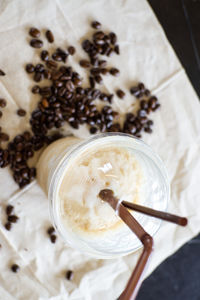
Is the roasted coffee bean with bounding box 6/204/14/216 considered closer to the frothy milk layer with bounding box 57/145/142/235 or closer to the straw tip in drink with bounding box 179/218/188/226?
the frothy milk layer with bounding box 57/145/142/235

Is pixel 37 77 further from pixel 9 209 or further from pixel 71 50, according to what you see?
pixel 9 209

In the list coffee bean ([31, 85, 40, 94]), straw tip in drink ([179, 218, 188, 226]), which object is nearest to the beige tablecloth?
coffee bean ([31, 85, 40, 94])

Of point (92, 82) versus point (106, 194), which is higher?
point (92, 82)

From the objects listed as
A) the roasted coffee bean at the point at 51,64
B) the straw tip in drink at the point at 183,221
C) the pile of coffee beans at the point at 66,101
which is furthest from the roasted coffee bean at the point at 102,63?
the straw tip in drink at the point at 183,221

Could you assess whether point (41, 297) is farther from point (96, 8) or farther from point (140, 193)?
point (96, 8)

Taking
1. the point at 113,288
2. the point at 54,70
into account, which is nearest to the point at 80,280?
the point at 113,288

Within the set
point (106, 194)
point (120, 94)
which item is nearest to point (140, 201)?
point (106, 194)
